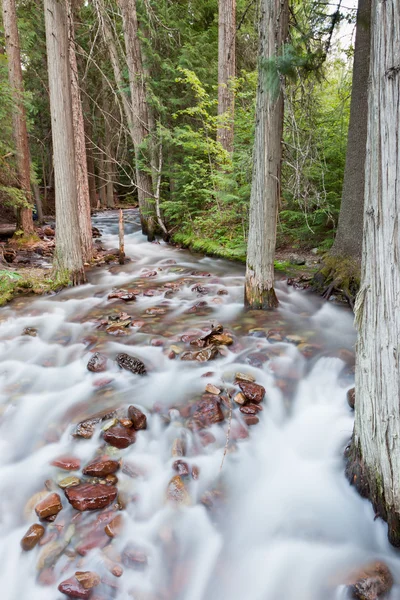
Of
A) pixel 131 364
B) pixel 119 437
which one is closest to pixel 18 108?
pixel 131 364

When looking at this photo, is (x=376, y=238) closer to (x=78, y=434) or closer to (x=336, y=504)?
(x=336, y=504)

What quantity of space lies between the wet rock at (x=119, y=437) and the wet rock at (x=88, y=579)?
3.18 feet

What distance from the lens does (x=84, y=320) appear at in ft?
19.1

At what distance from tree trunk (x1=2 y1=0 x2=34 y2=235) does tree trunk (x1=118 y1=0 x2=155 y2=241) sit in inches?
121

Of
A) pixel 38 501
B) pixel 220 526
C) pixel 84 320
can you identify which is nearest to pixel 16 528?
pixel 38 501

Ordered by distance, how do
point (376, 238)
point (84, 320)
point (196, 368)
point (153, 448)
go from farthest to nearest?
point (84, 320) < point (196, 368) < point (153, 448) < point (376, 238)

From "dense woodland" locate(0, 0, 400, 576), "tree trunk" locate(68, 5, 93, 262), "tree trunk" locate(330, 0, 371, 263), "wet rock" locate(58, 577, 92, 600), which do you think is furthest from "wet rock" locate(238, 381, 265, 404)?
"tree trunk" locate(68, 5, 93, 262)

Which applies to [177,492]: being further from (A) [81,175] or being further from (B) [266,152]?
(A) [81,175]

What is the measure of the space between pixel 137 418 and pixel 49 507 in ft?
3.18

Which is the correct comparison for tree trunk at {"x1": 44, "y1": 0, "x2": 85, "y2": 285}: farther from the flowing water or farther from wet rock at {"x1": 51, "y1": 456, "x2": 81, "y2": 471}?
wet rock at {"x1": 51, "y1": 456, "x2": 81, "y2": 471}

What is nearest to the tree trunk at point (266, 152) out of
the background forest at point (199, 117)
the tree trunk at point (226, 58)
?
the background forest at point (199, 117)

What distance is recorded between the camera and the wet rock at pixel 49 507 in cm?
254

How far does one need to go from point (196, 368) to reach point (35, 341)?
245 centimetres

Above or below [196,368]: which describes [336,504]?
below
